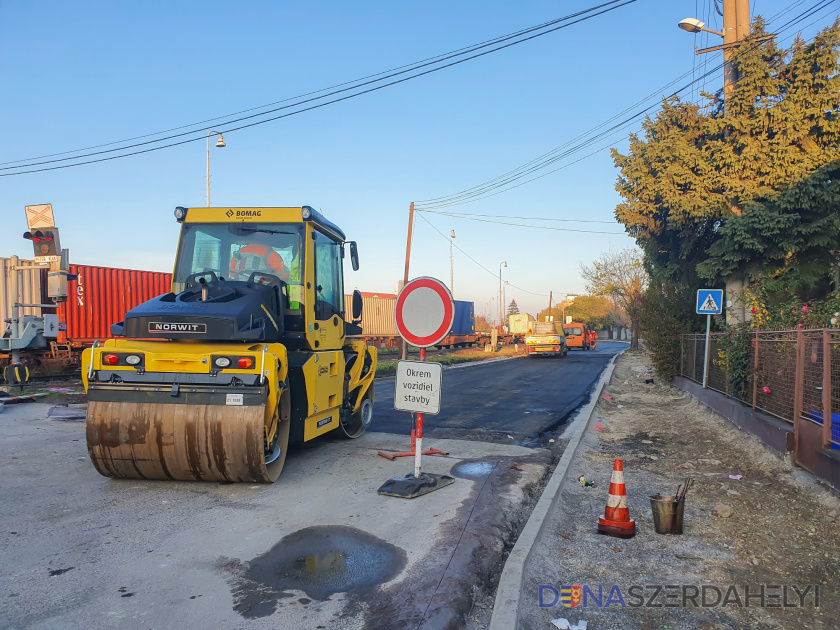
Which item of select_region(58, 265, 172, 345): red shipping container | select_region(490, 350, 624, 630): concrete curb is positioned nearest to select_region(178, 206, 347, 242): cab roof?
select_region(490, 350, 624, 630): concrete curb

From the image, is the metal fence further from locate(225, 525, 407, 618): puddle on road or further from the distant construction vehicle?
the distant construction vehicle

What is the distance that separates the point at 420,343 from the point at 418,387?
468 millimetres

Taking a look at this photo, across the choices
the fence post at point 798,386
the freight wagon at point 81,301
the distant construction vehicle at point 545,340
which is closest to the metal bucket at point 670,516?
the fence post at point 798,386

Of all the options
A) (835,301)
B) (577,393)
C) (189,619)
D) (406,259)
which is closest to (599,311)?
(406,259)

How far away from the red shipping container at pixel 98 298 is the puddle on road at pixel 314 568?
52.2ft

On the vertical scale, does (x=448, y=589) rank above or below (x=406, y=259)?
below

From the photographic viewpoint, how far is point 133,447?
5.93 m

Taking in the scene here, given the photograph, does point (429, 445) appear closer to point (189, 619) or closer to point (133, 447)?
point (133, 447)

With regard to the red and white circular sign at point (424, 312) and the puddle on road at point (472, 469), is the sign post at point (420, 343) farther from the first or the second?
the puddle on road at point (472, 469)

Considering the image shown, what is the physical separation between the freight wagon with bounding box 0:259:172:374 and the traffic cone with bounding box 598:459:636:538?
15449mm

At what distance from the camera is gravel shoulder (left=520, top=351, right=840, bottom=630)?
3.85 metres

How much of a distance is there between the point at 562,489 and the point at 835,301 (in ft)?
18.1

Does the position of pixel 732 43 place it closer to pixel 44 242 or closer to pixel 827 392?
pixel 827 392

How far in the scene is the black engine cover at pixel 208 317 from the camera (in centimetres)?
595
